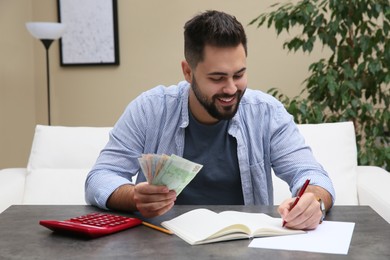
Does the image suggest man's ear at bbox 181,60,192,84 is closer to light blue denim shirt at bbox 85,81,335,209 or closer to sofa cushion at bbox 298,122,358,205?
light blue denim shirt at bbox 85,81,335,209

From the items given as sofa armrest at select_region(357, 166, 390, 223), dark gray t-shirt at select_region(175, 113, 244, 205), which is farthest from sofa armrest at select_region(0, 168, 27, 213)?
sofa armrest at select_region(357, 166, 390, 223)

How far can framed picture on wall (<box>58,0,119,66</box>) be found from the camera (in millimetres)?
4695

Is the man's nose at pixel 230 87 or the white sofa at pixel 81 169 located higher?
the man's nose at pixel 230 87

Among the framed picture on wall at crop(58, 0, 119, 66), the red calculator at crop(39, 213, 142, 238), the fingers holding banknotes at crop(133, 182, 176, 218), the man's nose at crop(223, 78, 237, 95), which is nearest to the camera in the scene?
the red calculator at crop(39, 213, 142, 238)

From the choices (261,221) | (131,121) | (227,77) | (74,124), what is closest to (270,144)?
(227,77)

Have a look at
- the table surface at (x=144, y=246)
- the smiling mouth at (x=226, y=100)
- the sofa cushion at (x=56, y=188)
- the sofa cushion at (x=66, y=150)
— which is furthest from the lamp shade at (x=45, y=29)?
the table surface at (x=144, y=246)

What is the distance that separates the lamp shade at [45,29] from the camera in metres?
4.11

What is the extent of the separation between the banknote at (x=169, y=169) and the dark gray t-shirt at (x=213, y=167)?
0.55 m

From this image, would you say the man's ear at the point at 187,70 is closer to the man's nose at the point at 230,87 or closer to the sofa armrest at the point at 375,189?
the man's nose at the point at 230,87

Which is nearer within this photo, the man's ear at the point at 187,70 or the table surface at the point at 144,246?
the table surface at the point at 144,246

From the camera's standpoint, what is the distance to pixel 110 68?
4.77 m

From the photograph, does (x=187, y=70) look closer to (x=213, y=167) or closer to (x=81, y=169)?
(x=213, y=167)

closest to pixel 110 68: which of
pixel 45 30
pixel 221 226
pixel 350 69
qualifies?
pixel 45 30

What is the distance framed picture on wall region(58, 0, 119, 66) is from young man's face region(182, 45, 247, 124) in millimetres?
2901
